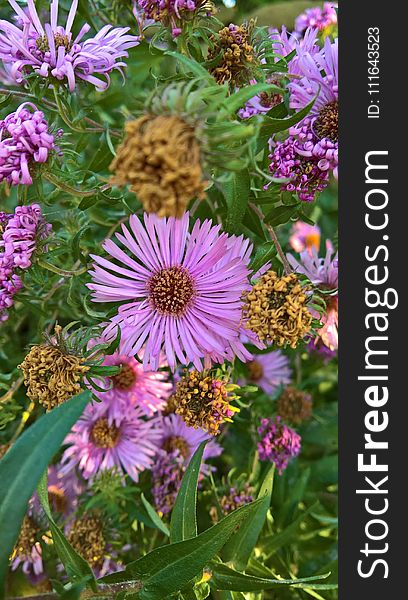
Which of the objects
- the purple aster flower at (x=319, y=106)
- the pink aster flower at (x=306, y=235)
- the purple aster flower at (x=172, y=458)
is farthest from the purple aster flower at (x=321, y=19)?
the purple aster flower at (x=172, y=458)

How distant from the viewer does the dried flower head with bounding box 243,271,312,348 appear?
653 mm

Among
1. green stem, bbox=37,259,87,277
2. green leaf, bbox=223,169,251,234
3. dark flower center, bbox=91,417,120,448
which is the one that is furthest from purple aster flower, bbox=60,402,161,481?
green leaf, bbox=223,169,251,234

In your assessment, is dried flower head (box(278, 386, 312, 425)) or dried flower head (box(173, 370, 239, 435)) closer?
dried flower head (box(173, 370, 239, 435))

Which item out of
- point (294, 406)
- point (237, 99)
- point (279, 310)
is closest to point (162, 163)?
point (237, 99)

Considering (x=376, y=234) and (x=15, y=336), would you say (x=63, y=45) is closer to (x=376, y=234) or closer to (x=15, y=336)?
(x=376, y=234)

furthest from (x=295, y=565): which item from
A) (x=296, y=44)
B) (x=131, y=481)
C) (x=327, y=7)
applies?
(x=327, y=7)

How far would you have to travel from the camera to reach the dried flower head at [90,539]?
92 cm

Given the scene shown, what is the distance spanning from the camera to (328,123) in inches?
28.5

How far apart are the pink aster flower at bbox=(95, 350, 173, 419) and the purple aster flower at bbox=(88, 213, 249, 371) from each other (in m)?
0.13

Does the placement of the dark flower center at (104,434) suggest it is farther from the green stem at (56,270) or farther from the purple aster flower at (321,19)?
the purple aster flower at (321,19)

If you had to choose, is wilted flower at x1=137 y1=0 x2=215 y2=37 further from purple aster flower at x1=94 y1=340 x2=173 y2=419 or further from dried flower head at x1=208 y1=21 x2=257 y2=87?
purple aster flower at x1=94 y1=340 x2=173 y2=419

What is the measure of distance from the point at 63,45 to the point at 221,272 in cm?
31

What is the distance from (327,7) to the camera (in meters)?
1.09

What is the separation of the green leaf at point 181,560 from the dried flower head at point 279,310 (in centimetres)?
20
